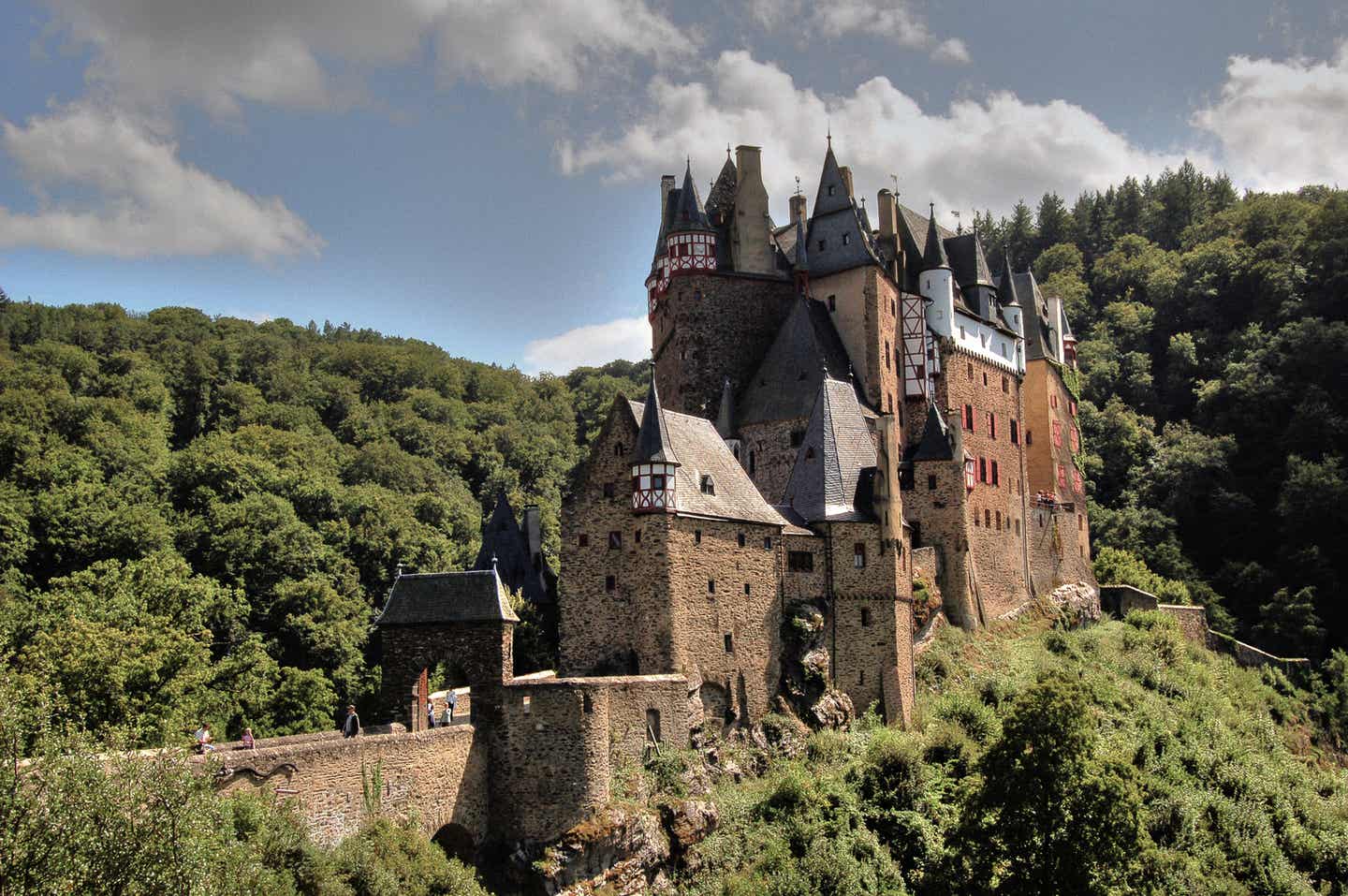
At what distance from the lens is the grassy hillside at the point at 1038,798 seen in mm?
33469

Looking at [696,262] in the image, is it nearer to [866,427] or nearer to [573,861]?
[866,427]

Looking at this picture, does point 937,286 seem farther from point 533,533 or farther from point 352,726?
point 352,726

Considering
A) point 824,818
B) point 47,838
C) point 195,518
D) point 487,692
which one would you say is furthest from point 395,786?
point 195,518

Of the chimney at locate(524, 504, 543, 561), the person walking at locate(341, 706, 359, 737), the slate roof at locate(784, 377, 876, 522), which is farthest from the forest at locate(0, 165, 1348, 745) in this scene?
the slate roof at locate(784, 377, 876, 522)

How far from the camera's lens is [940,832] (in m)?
37.9

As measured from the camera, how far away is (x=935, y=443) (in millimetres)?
51125

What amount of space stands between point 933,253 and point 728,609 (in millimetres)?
24648

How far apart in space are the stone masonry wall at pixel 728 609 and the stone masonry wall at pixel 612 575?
0.55 meters

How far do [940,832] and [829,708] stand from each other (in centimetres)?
558

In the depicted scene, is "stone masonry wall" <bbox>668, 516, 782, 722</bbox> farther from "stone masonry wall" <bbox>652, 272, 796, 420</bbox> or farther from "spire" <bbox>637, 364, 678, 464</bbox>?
"stone masonry wall" <bbox>652, 272, 796, 420</bbox>

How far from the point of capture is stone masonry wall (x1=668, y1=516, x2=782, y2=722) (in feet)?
127

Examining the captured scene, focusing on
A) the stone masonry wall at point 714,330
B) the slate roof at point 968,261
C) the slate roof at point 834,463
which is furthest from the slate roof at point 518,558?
the slate roof at point 968,261

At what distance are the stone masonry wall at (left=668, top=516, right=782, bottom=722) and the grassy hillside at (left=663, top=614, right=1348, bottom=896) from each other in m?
2.42

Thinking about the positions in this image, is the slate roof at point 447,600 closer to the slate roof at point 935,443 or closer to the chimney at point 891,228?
the slate roof at point 935,443
